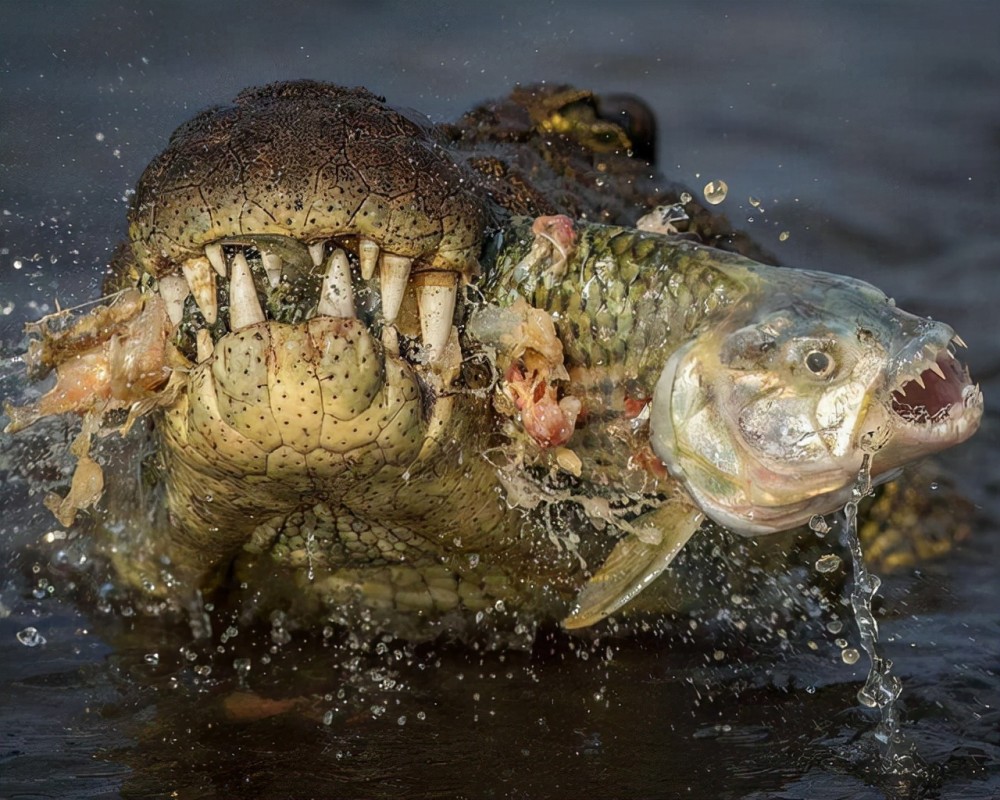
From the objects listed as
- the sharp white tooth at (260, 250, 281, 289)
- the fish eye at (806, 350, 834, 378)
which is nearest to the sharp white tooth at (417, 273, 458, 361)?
the sharp white tooth at (260, 250, 281, 289)

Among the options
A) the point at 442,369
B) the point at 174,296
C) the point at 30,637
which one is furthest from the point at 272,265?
the point at 30,637

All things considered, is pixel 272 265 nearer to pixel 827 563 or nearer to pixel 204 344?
pixel 204 344

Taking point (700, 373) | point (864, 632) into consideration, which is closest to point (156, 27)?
point (700, 373)

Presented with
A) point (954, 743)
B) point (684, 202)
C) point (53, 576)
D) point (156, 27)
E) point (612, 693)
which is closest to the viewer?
point (954, 743)

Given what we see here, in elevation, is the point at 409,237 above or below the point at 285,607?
above

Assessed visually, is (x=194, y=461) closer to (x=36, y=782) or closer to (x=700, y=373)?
(x=36, y=782)

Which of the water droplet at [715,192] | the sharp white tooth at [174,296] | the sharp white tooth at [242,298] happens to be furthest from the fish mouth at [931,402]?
the water droplet at [715,192]
